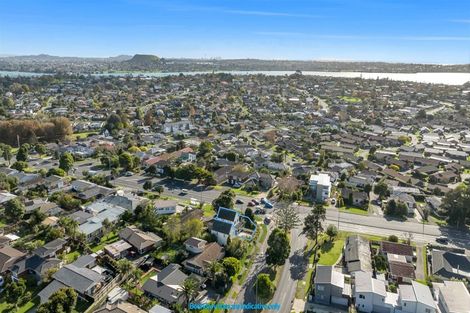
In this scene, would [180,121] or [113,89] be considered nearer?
[180,121]

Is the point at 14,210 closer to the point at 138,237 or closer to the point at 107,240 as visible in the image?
the point at 107,240

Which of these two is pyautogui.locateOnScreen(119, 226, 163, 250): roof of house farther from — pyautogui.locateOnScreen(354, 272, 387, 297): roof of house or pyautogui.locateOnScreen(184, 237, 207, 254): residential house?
pyautogui.locateOnScreen(354, 272, 387, 297): roof of house

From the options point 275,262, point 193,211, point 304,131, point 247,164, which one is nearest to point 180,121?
point 304,131

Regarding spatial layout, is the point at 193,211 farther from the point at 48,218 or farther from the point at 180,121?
the point at 180,121

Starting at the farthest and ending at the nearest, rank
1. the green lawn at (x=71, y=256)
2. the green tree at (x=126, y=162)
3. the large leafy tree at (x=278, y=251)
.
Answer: the green tree at (x=126, y=162)
the green lawn at (x=71, y=256)
the large leafy tree at (x=278, y=251)

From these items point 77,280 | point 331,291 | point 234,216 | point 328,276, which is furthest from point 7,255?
point 331,291

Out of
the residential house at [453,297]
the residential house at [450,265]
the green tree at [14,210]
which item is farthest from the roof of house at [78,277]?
the residential house at [450,265]

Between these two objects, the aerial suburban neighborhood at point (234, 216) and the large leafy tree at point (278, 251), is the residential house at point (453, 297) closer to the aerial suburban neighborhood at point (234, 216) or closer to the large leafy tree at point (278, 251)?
the aerial suburban neighborhood at point (234, 216)
